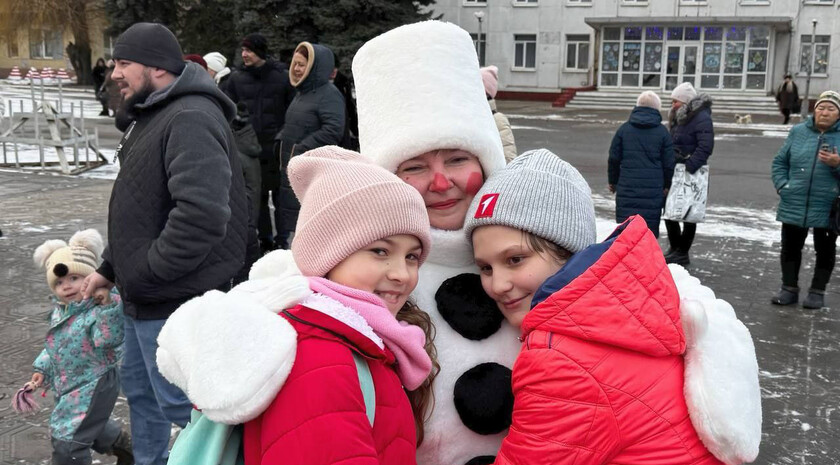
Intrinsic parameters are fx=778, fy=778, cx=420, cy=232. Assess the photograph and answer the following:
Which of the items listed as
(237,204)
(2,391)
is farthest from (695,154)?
(2,391)

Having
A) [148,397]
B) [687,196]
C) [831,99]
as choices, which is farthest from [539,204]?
[687,196]

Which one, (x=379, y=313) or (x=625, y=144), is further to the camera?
(x=625, y=144)

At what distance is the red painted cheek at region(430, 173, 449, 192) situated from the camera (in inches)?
74.2

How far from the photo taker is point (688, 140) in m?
8.28

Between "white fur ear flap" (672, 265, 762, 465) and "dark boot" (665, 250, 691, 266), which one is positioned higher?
"white fur ear flap" (672, 265, 762, 465)

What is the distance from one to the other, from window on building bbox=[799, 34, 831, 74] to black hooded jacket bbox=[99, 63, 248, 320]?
122 ft

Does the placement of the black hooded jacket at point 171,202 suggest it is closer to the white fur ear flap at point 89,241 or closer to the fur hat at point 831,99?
the white fur ear flap at point 89,241

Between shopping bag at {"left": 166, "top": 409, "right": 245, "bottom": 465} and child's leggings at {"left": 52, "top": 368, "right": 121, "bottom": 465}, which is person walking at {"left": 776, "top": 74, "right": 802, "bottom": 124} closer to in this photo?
child's leggings at {"left": 52, "top": 368, "right": 121, "bottom": 465}

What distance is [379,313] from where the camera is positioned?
1527mm

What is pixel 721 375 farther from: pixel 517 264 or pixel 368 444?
pixel 368 444

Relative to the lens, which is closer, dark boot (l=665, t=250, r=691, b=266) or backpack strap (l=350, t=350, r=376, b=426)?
backpack strap (l=350, t=350, r=376, b=426)

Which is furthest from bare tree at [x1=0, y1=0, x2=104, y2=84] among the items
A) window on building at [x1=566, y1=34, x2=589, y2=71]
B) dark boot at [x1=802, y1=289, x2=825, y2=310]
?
dark boot at [x1=802, y1=289, x2=825, y2=310]

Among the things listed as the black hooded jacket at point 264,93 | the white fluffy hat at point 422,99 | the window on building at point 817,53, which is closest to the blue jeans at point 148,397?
the white fluffy hat at point 422,99

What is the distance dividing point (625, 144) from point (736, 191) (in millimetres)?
5858
